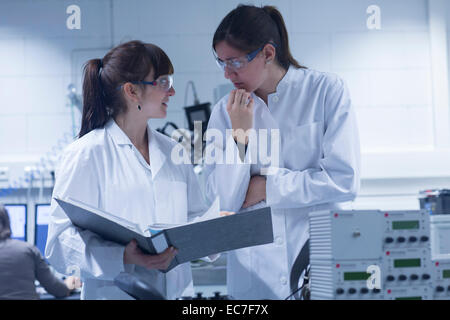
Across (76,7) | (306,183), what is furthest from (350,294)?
(76,7)

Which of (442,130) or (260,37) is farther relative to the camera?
(442,130)

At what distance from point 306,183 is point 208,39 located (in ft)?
6.76

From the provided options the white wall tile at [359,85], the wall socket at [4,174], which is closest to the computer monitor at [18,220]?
the wall socket at [4,174]

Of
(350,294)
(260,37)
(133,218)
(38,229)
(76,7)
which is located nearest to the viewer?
(350,294)

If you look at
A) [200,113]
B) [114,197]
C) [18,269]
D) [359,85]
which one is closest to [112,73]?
[114,197]

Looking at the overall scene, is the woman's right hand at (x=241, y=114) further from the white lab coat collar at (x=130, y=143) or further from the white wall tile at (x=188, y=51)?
the white wall tile at (x=188, y=51)

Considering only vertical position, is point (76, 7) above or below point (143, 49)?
above

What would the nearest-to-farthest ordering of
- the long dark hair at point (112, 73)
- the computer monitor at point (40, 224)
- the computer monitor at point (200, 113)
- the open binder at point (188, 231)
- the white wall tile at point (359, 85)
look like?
the open binder at point (188, 231), the long dark hair at point (112, 73), the computer monitor at point (200, 113), the computer monitor at point (40, 224), the white wall tile at point (359, 85)

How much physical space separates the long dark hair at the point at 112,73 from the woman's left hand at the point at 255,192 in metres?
0.41

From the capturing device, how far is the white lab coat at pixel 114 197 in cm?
119

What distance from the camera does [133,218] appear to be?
4.29 ft

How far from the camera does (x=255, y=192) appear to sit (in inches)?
57.4

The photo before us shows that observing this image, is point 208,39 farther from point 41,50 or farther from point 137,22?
point 41,50

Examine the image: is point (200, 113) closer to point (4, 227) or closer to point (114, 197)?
point (4, 227)
